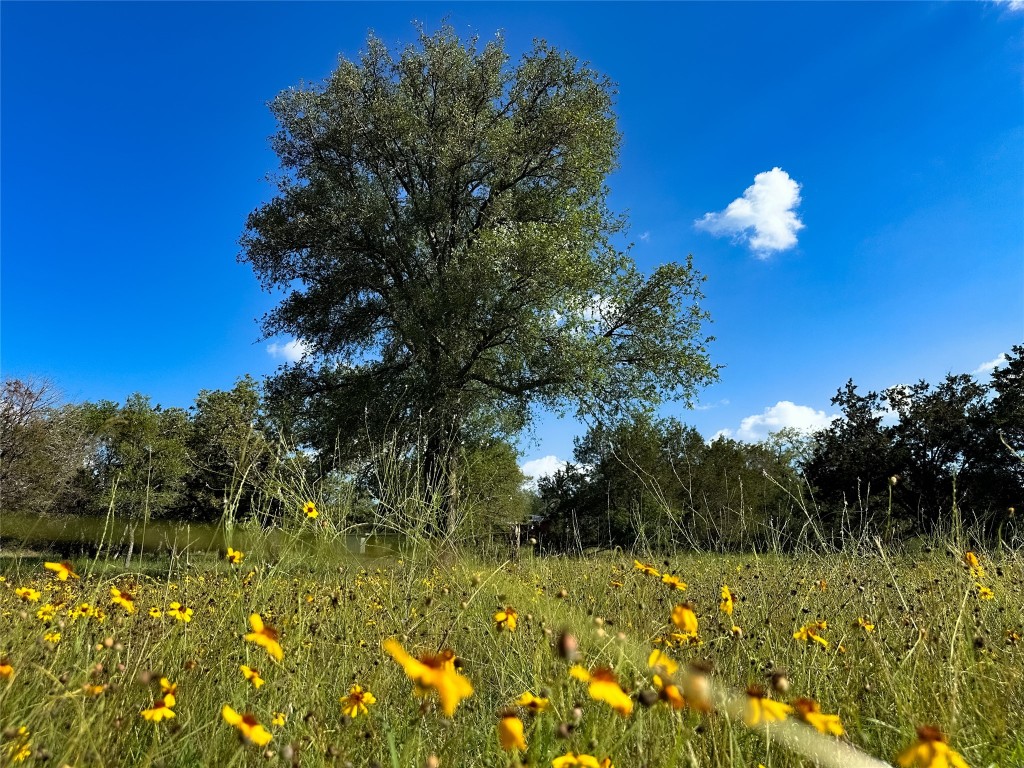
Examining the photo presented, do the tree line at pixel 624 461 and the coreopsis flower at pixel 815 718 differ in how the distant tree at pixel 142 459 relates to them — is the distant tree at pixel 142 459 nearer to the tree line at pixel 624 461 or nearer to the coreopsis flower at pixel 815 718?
the tree line at pixel 624 461

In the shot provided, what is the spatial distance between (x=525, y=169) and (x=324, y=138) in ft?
14.9

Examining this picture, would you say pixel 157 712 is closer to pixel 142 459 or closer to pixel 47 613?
pixel 47 613

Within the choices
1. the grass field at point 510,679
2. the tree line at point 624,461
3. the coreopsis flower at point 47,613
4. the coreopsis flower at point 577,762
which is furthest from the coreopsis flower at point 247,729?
the tree line at point 624,461

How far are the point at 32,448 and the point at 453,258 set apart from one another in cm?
1283

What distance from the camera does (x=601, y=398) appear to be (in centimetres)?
1285

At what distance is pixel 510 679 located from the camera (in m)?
2.75

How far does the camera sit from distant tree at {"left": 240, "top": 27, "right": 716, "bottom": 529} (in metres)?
11.9

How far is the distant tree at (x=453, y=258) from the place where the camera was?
470 inches

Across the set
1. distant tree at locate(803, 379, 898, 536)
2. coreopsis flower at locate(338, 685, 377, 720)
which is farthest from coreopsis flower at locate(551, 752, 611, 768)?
distant tree at locate(803, 379, 898, 536)

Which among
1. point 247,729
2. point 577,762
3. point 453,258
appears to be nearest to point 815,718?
point 577,762

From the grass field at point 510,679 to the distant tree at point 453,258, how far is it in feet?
27.6


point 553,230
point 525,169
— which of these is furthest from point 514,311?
point 525,169

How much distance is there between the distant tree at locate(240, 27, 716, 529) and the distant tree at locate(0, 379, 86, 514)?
7.74 metres

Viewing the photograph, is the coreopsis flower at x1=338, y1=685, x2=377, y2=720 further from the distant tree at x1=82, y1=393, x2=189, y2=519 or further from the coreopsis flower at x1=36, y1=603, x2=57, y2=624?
the distant tree at x1=82, y1=393, x2=189, y2=519
